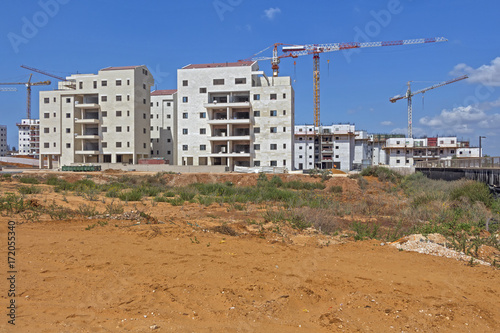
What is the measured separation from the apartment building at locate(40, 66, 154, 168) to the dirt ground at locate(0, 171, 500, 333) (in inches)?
2179

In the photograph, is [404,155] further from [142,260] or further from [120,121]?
[142,260]

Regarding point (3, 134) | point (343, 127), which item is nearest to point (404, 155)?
point (343, 127)

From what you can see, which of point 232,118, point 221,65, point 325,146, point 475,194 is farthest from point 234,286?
point 325,146

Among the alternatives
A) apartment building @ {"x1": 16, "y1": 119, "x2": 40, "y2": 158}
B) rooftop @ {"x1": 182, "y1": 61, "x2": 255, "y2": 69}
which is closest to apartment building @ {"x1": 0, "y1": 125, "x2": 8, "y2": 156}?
apartment building @ {"x1": 16, "y1": 119, "x2": 40, "y2": 158}

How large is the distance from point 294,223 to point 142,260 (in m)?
6.55

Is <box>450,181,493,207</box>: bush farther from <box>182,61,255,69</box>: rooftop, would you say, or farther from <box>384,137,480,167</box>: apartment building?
<box>384,137,480,167</box>: apartment building

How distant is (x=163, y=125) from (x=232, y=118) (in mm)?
23027

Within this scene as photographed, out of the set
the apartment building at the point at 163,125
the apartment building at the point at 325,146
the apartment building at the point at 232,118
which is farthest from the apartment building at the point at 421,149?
the apartment building at the point at 163,125

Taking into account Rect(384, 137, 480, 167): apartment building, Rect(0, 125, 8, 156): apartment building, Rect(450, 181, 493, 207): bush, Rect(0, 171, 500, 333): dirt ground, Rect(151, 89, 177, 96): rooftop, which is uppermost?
Rect(151, 89, 177, 96): rooftop

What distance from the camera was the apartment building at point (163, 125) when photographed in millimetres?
73750

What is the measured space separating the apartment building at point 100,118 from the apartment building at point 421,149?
69.6m

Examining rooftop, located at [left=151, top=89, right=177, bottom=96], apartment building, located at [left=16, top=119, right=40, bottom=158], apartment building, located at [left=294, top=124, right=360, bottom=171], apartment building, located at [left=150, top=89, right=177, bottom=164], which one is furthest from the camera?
apartment building, located at [left=16, top=119, right=40, bottom=158]

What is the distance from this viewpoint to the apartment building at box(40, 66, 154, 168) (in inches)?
2454

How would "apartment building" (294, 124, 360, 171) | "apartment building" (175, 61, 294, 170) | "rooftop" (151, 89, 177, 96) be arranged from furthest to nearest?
"apartment building" (294, 124, 360, 171), "rooftop" (151, 89, 177, 96), "apartment building" (175, 61, 294, 170)
